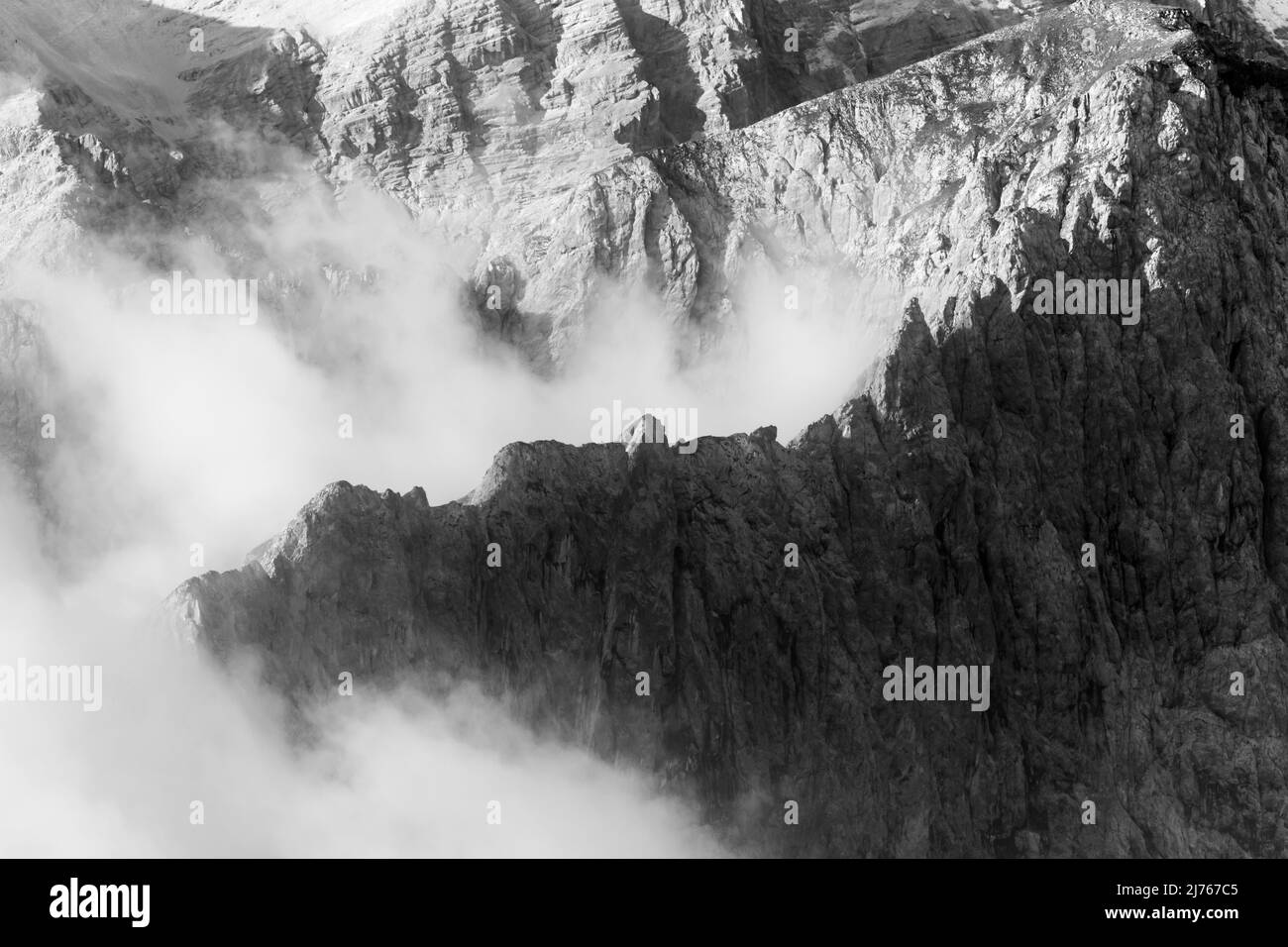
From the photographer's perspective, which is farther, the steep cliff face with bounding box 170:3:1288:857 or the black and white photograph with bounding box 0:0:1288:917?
the steep cliff face with bounding box 170:3:1288:857

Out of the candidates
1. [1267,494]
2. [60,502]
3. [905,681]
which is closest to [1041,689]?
[905,681]

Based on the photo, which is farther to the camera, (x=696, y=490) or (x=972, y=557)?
(x=972, y=557)

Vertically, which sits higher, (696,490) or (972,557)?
(696,490)

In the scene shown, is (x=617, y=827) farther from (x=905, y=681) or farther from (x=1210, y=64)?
(x=1210, y=64)

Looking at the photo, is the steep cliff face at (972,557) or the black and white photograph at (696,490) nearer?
the black and white photograph at (696,490)
